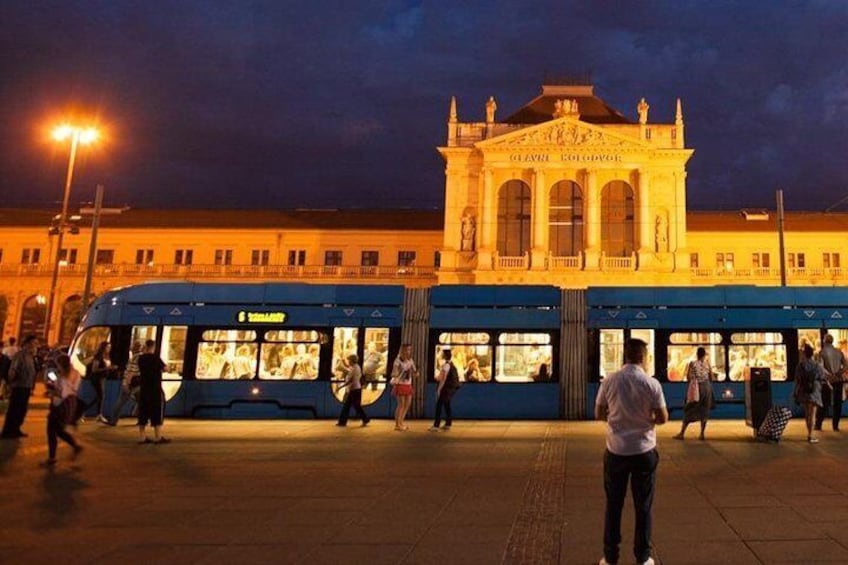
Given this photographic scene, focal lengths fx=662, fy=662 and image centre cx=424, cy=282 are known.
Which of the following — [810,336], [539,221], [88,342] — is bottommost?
[88,342]

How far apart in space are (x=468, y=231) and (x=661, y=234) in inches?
661

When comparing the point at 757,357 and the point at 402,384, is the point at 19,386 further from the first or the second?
the point at 757,357

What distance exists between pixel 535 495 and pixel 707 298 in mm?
12084

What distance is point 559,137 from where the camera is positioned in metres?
59.0

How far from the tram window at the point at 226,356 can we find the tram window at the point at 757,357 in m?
13.2

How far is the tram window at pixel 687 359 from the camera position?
18094 mm

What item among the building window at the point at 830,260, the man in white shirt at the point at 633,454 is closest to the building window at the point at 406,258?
the building window at the point at 830,260

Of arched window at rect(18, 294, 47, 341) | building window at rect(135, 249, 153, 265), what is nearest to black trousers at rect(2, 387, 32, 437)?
building window at rect(135, 249, 153, 265)

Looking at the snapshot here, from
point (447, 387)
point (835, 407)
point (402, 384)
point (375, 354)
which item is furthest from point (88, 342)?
point (835, 407)

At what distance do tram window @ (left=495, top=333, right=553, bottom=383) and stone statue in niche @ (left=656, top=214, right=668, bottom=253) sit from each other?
42.3 metres

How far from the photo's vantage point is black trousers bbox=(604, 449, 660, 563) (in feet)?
17.7

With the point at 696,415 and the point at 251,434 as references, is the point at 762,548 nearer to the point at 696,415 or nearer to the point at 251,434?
the point at 696,415

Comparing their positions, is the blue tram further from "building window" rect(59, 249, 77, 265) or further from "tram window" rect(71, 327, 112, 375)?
"building window" rect(59, 249, 77, 265)

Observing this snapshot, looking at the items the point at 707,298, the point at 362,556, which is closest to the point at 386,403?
the point at 707,298
